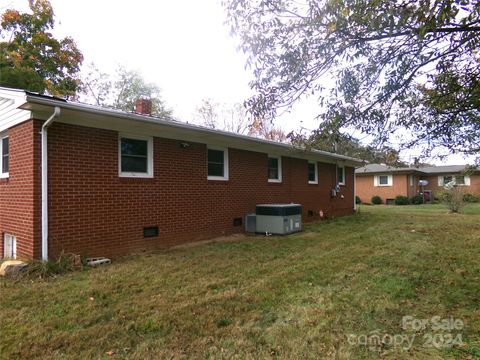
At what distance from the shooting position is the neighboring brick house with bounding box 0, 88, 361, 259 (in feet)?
20.1

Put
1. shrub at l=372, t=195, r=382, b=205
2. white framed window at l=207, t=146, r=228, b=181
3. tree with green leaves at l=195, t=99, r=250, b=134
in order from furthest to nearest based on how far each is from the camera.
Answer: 1. tree with green leaves at l=195, t=99, r=250, b=134
2. shrub at l=372, t=195, r=382, b=205
3. white framed window at l=207, t=146, r=228, b=181

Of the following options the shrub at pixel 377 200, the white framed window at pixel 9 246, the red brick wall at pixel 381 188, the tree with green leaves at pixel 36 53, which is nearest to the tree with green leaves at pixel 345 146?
the white framed window at pixel 9 246

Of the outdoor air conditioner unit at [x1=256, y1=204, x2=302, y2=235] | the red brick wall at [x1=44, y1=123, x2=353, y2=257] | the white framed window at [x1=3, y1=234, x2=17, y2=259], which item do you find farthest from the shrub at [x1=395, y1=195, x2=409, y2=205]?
the white framed window at [x1=3, y1=234, x2=17, y2=259]

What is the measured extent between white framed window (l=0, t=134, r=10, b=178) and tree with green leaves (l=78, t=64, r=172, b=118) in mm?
21089

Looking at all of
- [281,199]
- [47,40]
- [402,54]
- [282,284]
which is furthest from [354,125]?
[47,40]

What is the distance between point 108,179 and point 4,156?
8.44 ft

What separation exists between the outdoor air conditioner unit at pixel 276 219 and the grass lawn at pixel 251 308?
9.80ft

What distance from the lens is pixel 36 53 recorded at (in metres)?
18.2

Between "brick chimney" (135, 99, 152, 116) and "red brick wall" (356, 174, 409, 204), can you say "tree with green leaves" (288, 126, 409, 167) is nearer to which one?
"brick chimney" (135, 99, 152, 116)

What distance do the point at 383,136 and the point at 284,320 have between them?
125 inches

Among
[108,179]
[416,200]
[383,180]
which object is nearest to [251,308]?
[108,179]

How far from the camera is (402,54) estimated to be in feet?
13.9

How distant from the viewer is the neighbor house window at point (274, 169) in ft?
39.7

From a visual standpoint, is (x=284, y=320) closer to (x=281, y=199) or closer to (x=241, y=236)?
(x=241, y=236)
